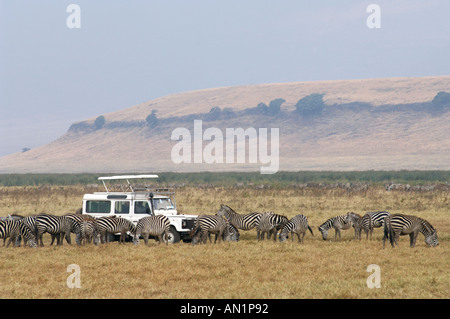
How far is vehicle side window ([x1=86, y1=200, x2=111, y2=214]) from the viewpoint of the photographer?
25719mm

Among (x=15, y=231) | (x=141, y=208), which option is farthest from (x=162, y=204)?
(x=15, y=231)

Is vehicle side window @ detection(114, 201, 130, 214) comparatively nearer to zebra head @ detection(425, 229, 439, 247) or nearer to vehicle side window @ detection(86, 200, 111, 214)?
vehicle side window @ detection(86, 200, 111, 214)

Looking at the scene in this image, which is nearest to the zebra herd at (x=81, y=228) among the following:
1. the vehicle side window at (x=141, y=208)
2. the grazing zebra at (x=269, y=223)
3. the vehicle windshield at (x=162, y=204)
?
the vehicle side window at (x=141, y=208)

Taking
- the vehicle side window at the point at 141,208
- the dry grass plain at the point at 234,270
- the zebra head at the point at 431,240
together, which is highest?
the vehicle side window at the point at 141,208

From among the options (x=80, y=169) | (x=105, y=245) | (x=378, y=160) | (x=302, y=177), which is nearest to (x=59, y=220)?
(x=105, y=245)

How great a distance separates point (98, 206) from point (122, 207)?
1099mm

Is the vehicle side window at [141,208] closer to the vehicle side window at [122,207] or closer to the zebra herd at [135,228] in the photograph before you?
the vehicle side window at [122,207]

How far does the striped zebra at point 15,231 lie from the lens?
76.9ft

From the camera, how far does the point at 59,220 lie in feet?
78.9

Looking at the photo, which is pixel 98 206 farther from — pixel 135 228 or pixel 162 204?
pixel 135 228

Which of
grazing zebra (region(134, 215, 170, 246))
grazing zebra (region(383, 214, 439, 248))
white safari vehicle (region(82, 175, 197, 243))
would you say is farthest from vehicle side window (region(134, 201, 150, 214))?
grazing zebra (region(383, 214, 439, 248))

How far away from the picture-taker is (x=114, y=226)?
78.7 ft

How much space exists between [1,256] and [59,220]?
10.5ft
